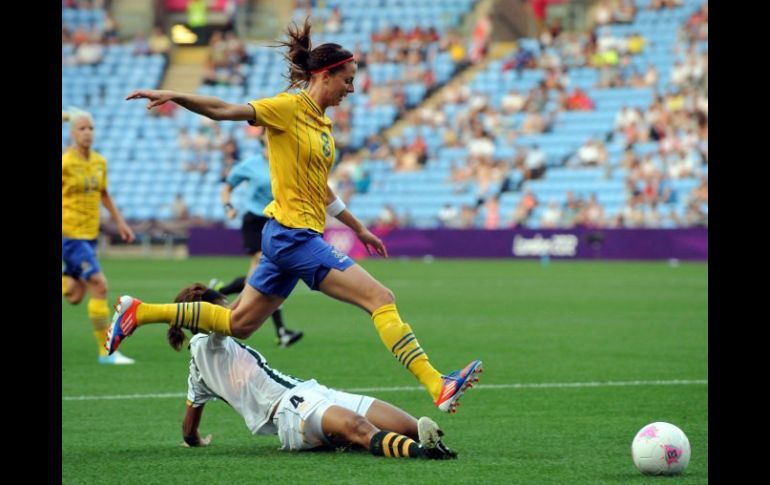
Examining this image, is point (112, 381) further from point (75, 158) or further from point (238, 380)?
point (238, 380)

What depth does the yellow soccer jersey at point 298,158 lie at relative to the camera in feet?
26.3

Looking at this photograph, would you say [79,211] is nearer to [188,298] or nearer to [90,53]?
[188,298]

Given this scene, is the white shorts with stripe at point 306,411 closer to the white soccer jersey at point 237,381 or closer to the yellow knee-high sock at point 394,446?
the white soccer jersey at point 237,381

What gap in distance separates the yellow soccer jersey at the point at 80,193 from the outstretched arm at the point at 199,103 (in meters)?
6.65

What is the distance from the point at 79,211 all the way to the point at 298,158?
251 inches

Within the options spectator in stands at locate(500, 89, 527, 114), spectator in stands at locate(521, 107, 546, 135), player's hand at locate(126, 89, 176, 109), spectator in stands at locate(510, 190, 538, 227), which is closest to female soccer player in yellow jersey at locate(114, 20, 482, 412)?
player's hand at locate(126, 89, 176, 109)

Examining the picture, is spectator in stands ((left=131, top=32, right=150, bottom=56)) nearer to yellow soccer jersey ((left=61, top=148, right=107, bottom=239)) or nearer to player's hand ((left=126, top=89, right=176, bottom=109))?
yellow soccer jersey ((left=61, top=148, right=107, bottom=239))

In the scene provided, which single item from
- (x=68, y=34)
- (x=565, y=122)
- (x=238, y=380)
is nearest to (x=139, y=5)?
(x=68, y=34)

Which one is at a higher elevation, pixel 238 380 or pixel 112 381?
pixel 238 380

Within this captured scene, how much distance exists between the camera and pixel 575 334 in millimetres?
16266

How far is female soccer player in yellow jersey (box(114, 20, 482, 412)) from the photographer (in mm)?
7852

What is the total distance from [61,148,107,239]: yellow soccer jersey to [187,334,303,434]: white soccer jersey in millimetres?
6067

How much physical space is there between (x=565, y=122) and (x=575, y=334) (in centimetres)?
2240
